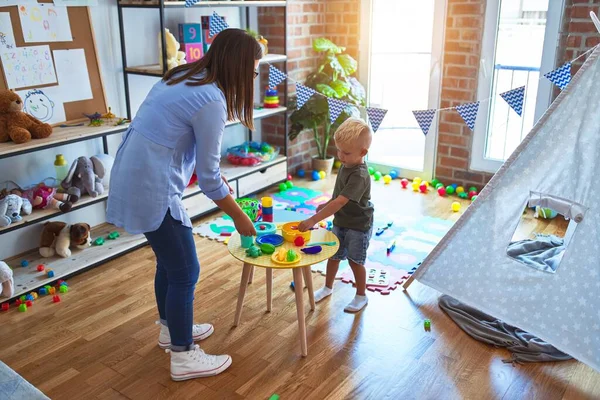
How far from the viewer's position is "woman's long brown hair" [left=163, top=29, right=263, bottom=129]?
188 centimetres

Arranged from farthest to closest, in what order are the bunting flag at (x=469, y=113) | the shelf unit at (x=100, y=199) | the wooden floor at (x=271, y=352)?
the bunting flag at (x=469, y=113) < the shelf unit at (x=100, y=199) < the wooden floor at (x=271, y=352)

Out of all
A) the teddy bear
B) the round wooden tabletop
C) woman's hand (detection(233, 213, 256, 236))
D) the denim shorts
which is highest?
the teddy bear

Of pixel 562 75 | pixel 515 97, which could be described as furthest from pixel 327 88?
pixel 562 75

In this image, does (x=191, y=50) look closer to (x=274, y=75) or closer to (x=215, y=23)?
(x=215, y=23)

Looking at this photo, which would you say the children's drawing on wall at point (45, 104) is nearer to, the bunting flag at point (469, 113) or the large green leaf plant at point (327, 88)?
the large green leaf plant at point (327, 88)

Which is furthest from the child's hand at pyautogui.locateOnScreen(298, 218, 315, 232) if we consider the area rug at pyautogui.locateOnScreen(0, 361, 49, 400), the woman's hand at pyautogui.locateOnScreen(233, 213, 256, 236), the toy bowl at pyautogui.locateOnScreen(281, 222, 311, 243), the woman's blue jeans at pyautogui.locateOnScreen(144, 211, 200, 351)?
the area rug at pyautogui.locateOnScreen(0, 361, 49, 400)

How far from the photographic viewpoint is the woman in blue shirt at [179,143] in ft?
6.06

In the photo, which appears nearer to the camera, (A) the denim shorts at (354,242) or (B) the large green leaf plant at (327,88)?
(A) the denim shorts at (354,242)

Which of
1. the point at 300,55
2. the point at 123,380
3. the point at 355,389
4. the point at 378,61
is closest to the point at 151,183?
the point at 123,380

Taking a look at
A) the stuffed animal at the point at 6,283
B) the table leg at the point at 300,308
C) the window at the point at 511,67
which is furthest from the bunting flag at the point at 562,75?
the stuffed animal at the point at 6,283

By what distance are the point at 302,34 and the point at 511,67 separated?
1.51 metres

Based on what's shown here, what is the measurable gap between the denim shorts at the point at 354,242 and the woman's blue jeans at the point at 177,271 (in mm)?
742

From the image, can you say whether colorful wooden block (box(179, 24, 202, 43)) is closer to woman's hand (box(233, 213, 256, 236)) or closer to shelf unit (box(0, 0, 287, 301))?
shelf unit (box(0, 0, 287, 301))

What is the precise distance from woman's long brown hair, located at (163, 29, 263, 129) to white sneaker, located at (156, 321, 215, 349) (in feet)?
3.23
